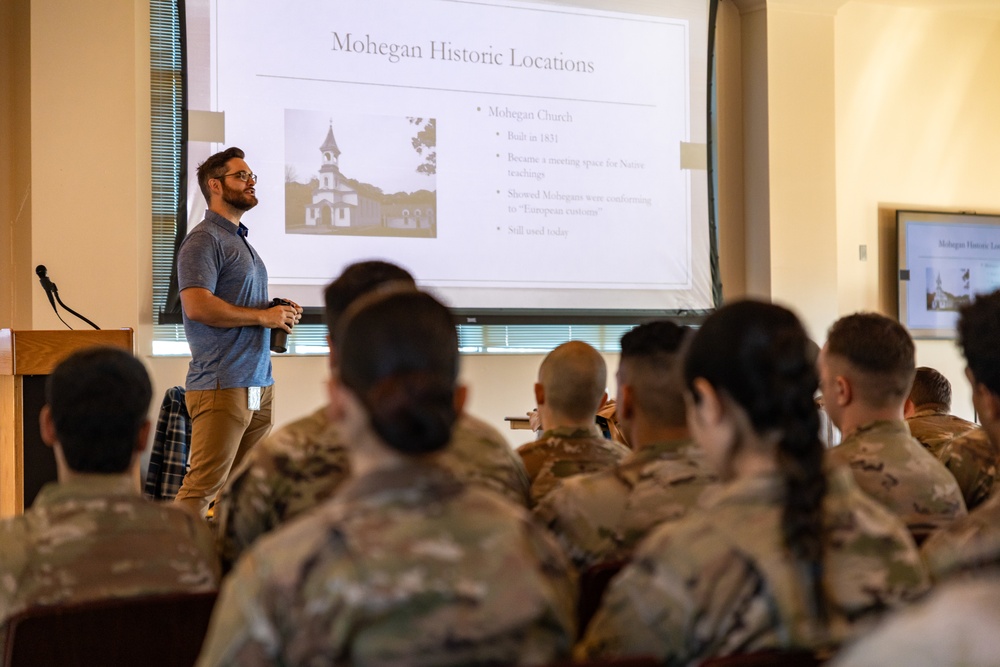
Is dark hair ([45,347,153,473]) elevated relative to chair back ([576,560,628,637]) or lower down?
elevated

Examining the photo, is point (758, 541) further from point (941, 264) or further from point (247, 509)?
point (941, 264)

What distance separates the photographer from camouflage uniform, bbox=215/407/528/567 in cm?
177

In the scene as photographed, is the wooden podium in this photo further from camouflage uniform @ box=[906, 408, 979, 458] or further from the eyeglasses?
camouflage uniform @ box=[906, 408, 979, 458]

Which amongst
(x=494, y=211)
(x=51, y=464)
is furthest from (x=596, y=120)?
(x=51, y=464)

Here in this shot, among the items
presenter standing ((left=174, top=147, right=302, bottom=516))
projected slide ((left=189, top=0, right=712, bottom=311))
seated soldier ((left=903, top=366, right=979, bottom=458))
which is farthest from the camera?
projected slide ((left=189, top=0, right=712, bottom=311))

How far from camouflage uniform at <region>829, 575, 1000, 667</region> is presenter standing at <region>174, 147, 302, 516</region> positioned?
3390mm

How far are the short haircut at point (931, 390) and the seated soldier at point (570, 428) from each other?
145 centimetres

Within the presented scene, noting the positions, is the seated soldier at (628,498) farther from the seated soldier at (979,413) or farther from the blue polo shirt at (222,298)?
→ the blue polo shirt at (222,298)

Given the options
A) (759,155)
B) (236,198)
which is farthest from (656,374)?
(759,155)

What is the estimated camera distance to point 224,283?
396 cm

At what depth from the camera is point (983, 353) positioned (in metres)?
1.88

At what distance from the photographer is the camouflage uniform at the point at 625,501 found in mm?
1779

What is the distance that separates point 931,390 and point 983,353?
1475 mm

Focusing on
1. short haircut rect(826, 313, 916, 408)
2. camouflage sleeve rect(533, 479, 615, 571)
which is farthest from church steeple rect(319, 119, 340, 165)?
camouflage sleeve rect(533, 479, 615, 571)
